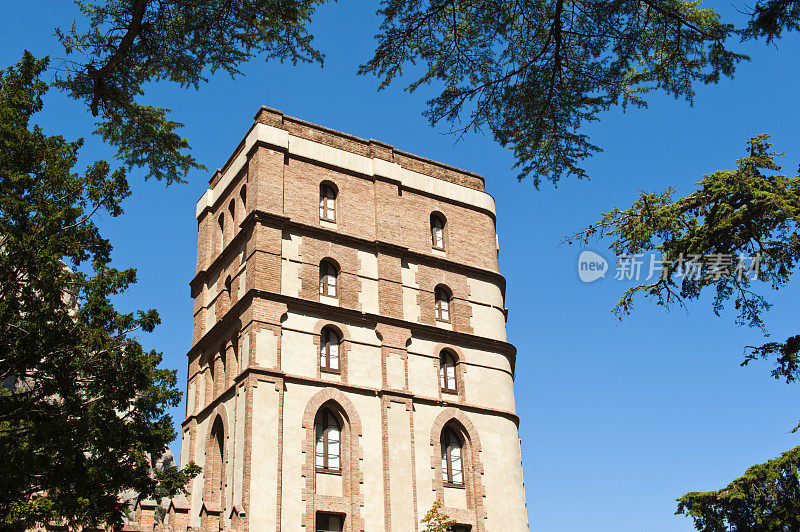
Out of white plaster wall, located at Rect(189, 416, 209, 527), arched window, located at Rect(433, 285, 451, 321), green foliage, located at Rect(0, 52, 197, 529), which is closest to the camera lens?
green foliage, located at Rect(0, 52, 197, 529)

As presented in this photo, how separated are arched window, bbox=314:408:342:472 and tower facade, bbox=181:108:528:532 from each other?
0.06 meters

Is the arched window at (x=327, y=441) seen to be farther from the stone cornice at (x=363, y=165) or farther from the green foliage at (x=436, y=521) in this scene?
the stone cornice at (x=363, y=165)

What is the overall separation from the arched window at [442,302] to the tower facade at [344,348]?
Result: 0.07 meters

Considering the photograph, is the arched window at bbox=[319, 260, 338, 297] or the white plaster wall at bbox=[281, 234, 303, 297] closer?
the white plaster wall at bbox=[281, 234, 303, 297]

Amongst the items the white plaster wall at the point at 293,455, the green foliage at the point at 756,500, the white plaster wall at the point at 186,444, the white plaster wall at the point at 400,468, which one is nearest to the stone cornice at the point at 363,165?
the white plaster wall at the point at 293,455

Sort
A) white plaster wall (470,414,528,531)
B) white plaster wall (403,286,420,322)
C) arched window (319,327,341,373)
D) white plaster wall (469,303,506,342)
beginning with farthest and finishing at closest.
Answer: white plaster wall (469,303,506,342) → white plaster wall (403,286,420,322) → white plaster wall (470,414,528,531) → arched window (319,327,341,373)

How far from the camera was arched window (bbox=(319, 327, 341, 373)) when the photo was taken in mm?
25750

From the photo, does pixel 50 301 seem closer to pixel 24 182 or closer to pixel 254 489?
pixel 24 182

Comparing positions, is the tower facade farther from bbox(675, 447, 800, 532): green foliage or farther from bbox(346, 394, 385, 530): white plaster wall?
bbox(675, 447, 800, 532): green foliage

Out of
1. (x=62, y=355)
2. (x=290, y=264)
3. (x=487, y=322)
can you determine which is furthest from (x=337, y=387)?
(x=62, y=355)

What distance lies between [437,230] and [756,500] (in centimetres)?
1844

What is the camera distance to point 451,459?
88.4 ft

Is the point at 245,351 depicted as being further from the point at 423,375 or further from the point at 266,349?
the point at 423,375

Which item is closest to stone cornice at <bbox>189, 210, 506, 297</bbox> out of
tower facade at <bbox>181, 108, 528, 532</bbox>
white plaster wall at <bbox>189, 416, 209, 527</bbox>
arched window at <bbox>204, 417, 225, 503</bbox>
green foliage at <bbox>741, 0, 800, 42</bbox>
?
tower facade at <bbox>181, 108, 528, 532</bbox>
